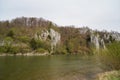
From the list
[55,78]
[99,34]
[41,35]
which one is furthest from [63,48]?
[55,78]

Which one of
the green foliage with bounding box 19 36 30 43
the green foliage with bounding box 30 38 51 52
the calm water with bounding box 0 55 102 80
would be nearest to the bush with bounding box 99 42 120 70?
the calm water with bounding box 0 55 102 80

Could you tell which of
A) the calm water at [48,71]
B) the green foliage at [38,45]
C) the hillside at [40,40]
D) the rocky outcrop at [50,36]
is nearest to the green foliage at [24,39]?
the hillside at [40,40]

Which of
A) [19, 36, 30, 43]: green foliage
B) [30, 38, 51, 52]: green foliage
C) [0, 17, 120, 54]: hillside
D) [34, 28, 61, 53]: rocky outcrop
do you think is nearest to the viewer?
[0, 17, 120, 54]: hillside

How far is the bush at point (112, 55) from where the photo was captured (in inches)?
915

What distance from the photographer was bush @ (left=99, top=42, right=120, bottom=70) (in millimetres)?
23231

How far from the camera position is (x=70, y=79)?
25312 mm

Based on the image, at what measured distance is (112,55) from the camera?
23750 mm

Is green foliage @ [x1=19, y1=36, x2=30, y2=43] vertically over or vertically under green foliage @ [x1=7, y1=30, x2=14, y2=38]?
under

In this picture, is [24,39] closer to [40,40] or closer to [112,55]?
[40,40]

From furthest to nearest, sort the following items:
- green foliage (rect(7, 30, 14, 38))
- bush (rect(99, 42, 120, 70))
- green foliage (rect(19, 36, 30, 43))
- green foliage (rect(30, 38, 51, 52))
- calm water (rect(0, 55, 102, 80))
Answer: green foliage (rect(7, 30, 14, 38)) < green foliage (rect(19, 36, 30, 43)) < green foliage (rect(30, 38, 51, 52)) < calm water (rect(0, 55, 102, 80)) < bush (rect(99, 42, 120, 70))

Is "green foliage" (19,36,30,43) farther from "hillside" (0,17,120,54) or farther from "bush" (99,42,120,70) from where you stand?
"bush" (99,42,120,70)

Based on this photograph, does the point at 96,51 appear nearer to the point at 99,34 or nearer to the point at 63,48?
the point at 63,48

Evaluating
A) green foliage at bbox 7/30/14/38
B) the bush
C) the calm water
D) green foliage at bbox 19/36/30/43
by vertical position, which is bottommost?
the calm water

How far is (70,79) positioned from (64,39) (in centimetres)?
16392
